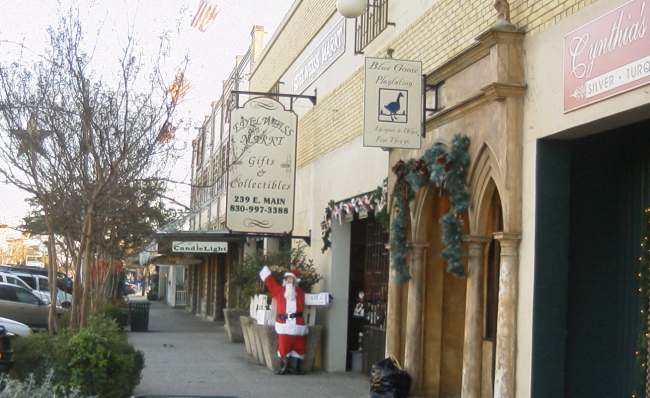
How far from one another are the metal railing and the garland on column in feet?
21.0

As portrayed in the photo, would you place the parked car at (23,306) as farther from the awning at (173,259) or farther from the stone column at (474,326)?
the stone column at (474,326)

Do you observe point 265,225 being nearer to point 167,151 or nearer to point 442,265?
point 167,151

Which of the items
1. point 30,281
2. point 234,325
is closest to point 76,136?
point 234,325

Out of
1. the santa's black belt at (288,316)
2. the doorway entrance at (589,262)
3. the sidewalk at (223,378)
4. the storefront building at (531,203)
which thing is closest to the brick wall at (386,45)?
the storefront building at (531,203)

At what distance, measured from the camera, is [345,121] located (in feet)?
52.9

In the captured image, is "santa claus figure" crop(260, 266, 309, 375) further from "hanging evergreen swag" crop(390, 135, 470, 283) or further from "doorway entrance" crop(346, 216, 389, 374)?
"hanging evergreen swag" crop(390, 135, 470, 283)

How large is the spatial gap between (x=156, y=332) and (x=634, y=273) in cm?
2143

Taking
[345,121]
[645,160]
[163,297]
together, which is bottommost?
[163,297]

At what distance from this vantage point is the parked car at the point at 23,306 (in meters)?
25.5

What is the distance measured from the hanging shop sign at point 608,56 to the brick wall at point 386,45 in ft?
1.12

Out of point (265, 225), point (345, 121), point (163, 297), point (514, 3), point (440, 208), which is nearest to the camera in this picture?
point (514, 3)

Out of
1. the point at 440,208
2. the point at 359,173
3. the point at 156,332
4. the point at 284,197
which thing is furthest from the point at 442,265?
the point at 156,332

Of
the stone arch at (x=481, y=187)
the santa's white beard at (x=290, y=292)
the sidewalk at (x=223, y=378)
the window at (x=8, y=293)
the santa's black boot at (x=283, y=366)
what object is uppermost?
the stone arch at (x=481, y=187)

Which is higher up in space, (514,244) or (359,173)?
(359,173)
